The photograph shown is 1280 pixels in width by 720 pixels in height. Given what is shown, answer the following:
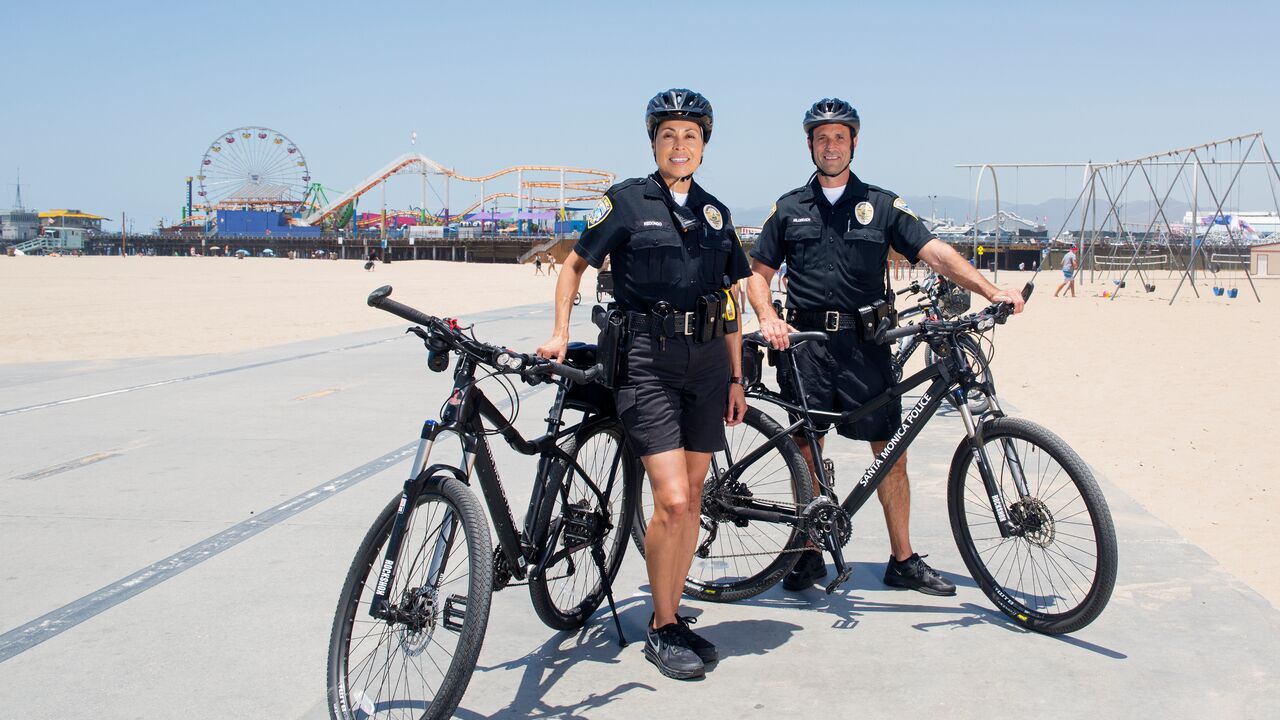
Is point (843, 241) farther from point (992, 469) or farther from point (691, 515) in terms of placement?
point (691, 515)

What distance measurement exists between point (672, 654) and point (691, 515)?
453mm

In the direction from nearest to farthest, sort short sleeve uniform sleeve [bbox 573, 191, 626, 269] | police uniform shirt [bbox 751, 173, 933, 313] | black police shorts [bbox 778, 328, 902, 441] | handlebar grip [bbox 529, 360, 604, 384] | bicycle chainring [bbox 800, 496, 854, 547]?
handlebar grip [bbox 529, 360, 604, 384] → short sleeve uniform sleeve [bbox 573, 191, 626, 269] → bicycle chainring [bbox 800, 496, 854, 547] → black police shorts [bbox 778, 328, 902, 441] → police uniform shirt [bbox 751, 173, 933, 313]

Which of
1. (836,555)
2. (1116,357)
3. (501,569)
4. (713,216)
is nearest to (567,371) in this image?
(501,569)

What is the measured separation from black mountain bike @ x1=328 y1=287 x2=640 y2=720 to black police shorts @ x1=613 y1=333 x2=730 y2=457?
152 millimetres

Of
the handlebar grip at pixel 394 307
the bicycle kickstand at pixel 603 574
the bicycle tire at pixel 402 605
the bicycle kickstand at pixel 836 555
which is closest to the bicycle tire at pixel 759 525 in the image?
the bicycle kickstand at pixel 836 555

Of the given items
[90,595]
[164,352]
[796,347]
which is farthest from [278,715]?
[164,352]

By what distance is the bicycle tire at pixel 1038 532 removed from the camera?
378 centimetres

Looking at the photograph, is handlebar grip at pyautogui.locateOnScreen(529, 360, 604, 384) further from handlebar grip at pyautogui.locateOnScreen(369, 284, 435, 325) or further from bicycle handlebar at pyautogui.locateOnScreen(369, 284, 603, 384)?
handlebar grip at pyautogui.locateOnScreen(369, 284, 435, 325)

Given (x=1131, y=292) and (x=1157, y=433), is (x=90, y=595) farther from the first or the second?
(x=1131, y=292)

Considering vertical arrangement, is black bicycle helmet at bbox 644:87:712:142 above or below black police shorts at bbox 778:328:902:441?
above

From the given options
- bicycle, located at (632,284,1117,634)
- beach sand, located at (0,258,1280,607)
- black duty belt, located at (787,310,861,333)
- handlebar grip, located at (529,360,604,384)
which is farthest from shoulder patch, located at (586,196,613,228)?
beach sand, located at (0,258,1280,607)

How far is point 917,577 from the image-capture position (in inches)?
178

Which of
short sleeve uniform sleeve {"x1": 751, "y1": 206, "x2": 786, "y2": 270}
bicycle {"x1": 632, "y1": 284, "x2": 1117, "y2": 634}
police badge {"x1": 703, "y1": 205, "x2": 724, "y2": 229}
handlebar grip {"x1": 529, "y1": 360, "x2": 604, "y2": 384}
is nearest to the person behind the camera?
handlebar grip {"x1": 529, "y1": 360, "x2": 604, "y2": 384}

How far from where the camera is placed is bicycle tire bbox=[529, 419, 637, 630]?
3721mm
